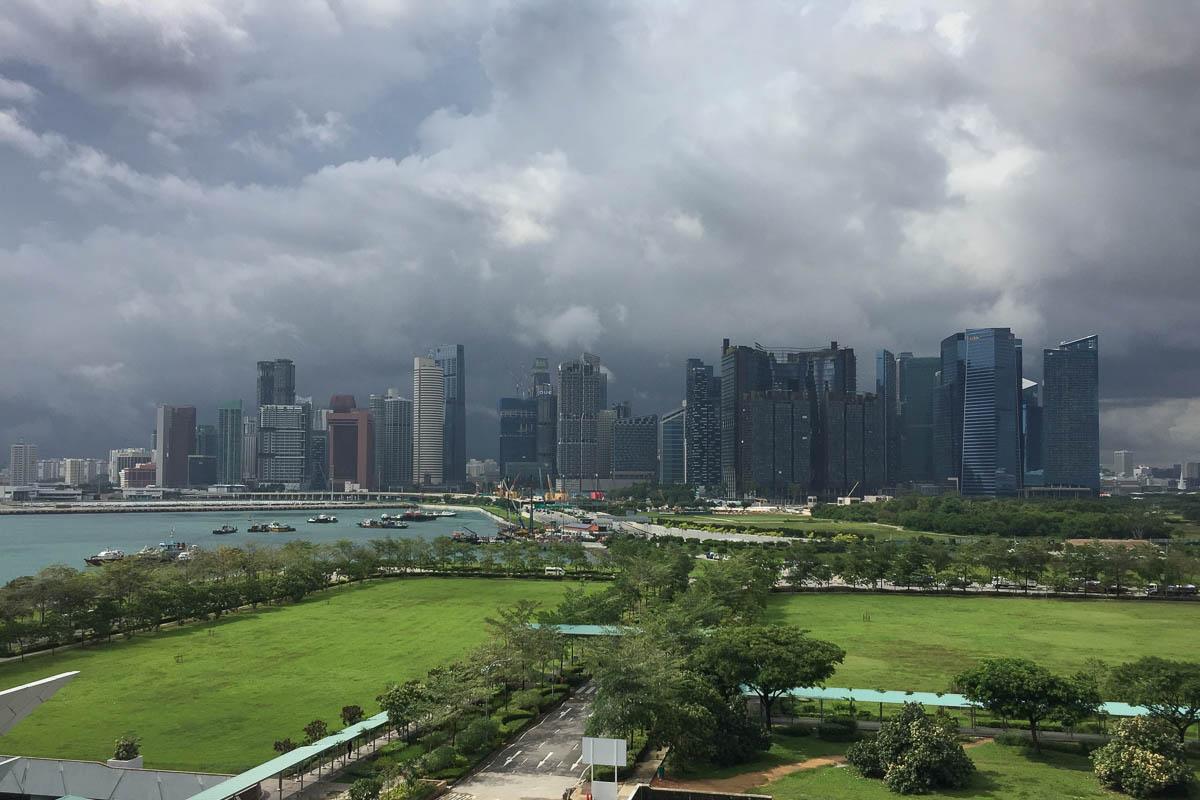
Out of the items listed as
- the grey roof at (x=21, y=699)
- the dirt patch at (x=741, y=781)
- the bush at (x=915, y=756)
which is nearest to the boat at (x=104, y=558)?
the grey roof at (x=21, y=699)

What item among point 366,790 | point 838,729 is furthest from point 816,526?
point 366,790

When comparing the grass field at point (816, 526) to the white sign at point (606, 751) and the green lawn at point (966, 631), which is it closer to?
the green lawn at point (966, 631)

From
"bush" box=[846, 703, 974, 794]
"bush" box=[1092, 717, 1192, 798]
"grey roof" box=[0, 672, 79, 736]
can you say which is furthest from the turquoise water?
"bush" box=[1092, 717, 1192, 798]

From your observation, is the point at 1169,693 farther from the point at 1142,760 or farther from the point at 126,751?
the point at 126,751

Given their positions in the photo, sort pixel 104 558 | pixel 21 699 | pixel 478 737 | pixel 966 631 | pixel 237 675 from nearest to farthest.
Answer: pixel 21 699 → pixel 478 737 → pixel 237 675 → pixel 966 631 → pixel 104 558

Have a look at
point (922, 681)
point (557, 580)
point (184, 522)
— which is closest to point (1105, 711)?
point (922, 681)

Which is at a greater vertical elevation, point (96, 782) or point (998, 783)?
point (96, 782)
